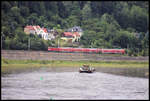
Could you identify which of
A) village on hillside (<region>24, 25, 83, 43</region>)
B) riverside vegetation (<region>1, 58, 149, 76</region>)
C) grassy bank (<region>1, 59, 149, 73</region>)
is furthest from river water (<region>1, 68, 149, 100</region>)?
village on hillside (<region>24, 25, 83, 43</region>)

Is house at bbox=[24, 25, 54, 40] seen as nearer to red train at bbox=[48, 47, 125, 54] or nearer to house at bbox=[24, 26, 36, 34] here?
house at bbox=[24, 26, 36, 34]

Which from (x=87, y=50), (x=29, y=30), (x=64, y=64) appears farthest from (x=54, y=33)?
(x=87, y=50)

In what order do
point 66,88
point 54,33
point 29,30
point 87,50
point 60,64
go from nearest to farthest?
point 66,88
point 60,64
point 29,30
point 54,33
point 87,50

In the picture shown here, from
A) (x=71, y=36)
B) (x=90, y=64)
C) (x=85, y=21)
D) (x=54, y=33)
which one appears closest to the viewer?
(x=90, y=64)

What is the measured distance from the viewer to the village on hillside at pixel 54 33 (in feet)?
276

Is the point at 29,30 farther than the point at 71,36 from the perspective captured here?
No

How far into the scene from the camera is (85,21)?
126000mm

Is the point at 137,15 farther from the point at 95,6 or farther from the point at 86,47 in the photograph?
the point at 86,47

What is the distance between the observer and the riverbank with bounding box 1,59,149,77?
77.8 meters

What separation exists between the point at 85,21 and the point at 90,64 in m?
37.0

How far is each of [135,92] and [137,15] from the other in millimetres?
101082

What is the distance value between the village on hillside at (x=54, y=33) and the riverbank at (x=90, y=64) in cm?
508

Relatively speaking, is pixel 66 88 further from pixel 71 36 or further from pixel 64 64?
pixel 71 36

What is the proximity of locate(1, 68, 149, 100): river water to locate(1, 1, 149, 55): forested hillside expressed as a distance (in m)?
27.4
